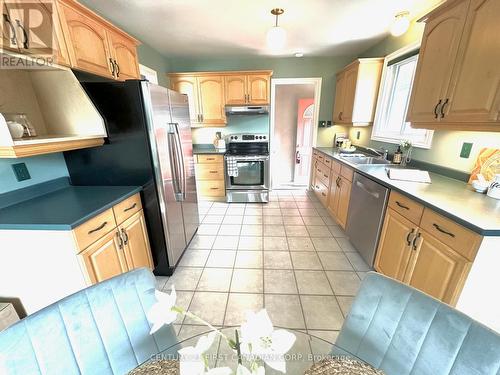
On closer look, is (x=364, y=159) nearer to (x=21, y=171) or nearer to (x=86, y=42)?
(x=86, y=42)

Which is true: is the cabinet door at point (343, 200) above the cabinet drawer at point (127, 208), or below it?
below

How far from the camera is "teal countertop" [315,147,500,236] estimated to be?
108 cm

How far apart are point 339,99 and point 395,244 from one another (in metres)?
2.92

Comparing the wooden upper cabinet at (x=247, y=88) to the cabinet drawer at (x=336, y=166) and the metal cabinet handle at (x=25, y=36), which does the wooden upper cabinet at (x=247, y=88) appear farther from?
the metal cabinet handle at (x=25, y=36)

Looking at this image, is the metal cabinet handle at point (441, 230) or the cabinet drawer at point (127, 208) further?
the cabinet drawer at point (127, 208)

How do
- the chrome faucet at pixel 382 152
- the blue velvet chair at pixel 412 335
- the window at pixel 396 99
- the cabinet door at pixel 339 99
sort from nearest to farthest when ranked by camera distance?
the blue velvet chair at pixel 412 335, the window at pixel 396 99, the chrome faucet at pixel 382 152, the cabinet door at pixel 339 99

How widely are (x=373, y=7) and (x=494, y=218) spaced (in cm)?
225

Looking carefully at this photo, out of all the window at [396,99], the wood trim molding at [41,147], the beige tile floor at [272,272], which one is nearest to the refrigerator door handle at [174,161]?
the wood trim molding at [41,147]

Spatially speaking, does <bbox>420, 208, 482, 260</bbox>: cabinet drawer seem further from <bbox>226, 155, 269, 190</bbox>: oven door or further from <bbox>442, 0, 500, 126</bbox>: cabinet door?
<bbox>226, 155, 269, 190</bbox>: oven door

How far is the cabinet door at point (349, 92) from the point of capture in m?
3.16

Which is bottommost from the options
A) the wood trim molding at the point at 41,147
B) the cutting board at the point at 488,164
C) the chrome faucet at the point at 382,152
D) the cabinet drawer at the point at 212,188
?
the cabinet drawer at the point at 212,188

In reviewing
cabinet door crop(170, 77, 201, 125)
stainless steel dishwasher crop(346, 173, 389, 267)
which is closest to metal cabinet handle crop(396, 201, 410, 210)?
stainless steel dishwasher crop(346, 173, 389, 267)

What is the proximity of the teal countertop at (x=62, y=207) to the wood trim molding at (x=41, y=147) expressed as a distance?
36 centimetres

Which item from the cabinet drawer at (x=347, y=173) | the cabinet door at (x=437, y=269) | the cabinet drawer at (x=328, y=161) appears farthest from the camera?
the cabinet drawer at (x=328, y=161)
